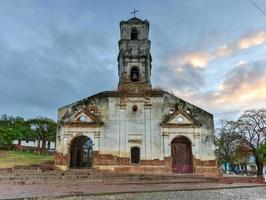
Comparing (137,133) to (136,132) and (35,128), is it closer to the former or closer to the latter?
(136,132)

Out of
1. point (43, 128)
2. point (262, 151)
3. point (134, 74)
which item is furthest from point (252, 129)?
point (43, 128)

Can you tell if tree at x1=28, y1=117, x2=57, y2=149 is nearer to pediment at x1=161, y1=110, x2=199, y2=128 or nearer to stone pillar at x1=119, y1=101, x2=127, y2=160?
A: stone pillar at x1=119, y1=101, x2=127, y2=160

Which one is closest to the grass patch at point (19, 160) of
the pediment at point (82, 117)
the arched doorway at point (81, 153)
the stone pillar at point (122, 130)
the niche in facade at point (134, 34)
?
the arched doorway at point (81, 153)

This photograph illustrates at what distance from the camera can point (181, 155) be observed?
1065 inches

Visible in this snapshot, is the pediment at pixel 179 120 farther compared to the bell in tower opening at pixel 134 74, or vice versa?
the bell in tower opening at pixel 134 74

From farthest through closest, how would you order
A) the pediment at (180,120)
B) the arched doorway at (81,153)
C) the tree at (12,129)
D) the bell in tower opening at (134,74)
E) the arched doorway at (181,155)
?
the tree at (12,129) < the bell in tower opening at (134,74) < the arched doorway at (81,153) < the pediment at (180,120) < the arched doorway at (181,155)

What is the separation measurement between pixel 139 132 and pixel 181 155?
14.4ft

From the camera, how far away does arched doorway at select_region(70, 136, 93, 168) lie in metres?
28.0

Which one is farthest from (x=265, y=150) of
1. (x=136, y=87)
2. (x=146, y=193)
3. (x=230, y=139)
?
(x=146, y=193)

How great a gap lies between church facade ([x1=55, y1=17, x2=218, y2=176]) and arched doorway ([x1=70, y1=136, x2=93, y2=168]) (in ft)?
0.96

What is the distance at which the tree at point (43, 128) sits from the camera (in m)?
51.2

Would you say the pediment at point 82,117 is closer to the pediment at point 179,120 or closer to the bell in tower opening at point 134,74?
the bell in tower opening at point 134,74

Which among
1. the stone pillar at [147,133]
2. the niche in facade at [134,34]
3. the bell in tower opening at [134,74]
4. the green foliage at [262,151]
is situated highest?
the niche in facade at [134,34]

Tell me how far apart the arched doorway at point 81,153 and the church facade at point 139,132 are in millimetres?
293
